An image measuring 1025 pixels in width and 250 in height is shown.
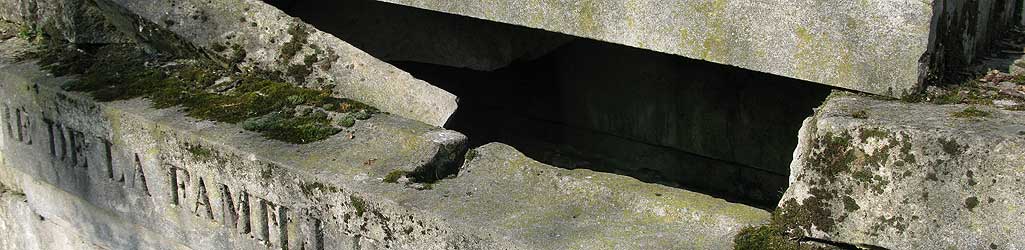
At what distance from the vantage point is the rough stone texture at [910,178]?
2.76 m

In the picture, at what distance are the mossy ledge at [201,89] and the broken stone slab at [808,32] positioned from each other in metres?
0.78

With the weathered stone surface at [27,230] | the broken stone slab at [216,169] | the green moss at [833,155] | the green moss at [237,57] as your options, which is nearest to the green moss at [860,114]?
the green moss at [833,155]

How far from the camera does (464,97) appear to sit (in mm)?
5848

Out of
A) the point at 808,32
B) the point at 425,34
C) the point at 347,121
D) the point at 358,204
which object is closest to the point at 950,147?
the point at 808,32

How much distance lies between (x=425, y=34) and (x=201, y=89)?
93 cm

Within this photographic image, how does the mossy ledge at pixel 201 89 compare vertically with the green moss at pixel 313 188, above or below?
above

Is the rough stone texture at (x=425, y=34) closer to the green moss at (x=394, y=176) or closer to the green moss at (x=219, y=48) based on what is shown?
the green moss at (x=219, y=48)

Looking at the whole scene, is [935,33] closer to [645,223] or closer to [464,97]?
[645,223]

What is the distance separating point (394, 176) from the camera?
359 cm

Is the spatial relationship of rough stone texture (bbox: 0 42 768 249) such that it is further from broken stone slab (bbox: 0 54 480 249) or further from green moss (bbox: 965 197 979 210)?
green moss (bbox: 965 197 979 210)

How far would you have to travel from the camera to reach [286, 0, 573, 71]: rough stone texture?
4.84 meters

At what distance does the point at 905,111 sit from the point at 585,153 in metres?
2.51

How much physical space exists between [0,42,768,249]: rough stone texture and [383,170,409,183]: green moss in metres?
0.02

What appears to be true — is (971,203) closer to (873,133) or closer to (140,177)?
(873,133)
